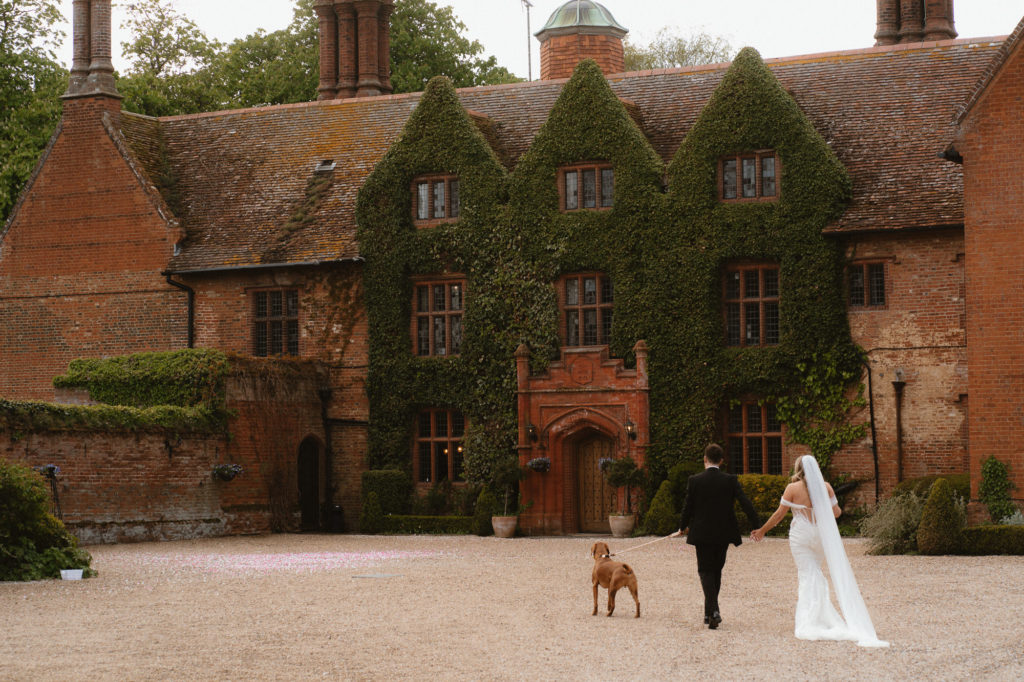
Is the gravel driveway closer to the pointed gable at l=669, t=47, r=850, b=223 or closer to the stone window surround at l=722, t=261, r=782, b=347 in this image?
the stone window surround at l=722, t=261, r=782, b=347

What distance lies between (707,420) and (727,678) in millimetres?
17435

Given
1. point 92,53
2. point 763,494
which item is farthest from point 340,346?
point 763,494

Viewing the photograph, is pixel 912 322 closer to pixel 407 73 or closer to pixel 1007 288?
pixel 1007 288

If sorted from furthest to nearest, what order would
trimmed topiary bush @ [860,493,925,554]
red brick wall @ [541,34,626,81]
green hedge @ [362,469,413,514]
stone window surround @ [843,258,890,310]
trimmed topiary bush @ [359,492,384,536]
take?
red brick wall @ [541,34,626,81] → green hedge @ [362,469,413,514] → trimmed topiary bush @ [359,492,384,536] → stone window surround @ [843,258,890,310] → trimmed topiary bush @ [860,493,925,554]

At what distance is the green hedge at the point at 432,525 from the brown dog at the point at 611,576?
48.2ft

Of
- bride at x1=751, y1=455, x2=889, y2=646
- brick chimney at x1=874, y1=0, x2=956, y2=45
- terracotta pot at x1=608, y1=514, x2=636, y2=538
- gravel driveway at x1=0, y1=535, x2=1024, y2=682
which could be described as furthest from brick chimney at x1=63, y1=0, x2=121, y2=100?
bride at x1=751, y1=455, x2=889, y2=646

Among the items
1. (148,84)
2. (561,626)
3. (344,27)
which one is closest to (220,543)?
(561,626)

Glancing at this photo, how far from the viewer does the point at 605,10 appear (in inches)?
1654

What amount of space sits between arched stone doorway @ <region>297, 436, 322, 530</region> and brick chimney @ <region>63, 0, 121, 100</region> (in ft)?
32.7

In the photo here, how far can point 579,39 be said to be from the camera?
3753 cm

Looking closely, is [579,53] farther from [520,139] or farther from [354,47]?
[520,139]

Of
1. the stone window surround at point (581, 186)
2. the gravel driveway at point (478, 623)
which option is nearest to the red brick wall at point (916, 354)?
the stone window surround at point (581, 186)

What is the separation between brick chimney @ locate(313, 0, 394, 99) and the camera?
119 ft

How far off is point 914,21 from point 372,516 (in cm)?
1700
